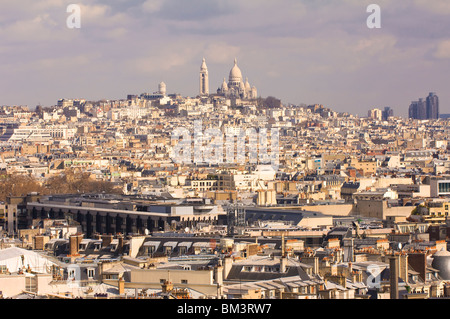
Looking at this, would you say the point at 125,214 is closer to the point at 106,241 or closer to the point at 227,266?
the point at 106,241

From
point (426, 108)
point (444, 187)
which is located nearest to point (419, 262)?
point (444, 187)

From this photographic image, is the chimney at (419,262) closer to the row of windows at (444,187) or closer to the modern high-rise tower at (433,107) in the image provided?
the row of windows at (444,187)

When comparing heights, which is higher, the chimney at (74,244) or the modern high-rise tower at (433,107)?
the modern high-rise tower at (433,107)

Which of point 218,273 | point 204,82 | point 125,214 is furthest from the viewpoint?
point 204,82

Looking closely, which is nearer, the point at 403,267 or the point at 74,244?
the point at 403,267

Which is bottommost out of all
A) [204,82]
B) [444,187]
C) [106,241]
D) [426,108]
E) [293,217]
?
[293,217]

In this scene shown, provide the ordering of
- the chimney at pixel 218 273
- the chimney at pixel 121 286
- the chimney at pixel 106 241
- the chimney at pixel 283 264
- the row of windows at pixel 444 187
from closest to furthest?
the chimney at pixel 121 286
the chimney at pixel 218 273
the chimney at pixel 283 264
the chimney at pixel 106 241
the row of windows at pixel 444 187

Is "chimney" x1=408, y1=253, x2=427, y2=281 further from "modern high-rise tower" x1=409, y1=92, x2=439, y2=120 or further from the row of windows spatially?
"modern high-rise tower" x1=409, y1=92, x2=439, y2=120

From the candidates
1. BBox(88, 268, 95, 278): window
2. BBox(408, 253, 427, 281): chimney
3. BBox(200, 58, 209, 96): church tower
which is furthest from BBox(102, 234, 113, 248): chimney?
BBox(200, 58, 209, 96): church tower

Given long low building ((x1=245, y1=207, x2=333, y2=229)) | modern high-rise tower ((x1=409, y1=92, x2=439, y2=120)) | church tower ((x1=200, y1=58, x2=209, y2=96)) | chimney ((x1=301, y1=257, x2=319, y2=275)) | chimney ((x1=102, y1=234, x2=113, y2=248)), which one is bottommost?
long low building ((x1=245, y1=207, x2=333, y2=229))

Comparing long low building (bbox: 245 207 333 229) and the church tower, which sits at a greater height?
the church tower

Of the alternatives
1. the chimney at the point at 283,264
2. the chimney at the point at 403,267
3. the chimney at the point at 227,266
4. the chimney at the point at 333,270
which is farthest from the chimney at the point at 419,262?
the chimney at the point at 227,266

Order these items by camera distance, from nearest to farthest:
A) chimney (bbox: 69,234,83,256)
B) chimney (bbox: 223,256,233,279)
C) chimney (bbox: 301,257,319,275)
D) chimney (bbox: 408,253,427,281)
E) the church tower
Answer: chimney (bbox: 223,256,233,279), chimney (bbox: 301,257,319,275), chimney (bbox: 408,253,427,281), chimney (bbox: 69,234,83,256), the church tower
